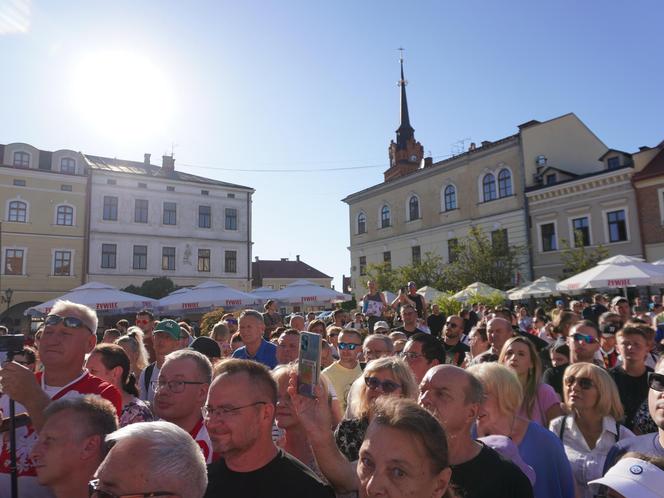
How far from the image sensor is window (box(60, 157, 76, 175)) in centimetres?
3412

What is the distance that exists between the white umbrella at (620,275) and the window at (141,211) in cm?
3110

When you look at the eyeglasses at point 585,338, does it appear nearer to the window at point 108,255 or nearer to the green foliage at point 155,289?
the green foliage at point 155,289

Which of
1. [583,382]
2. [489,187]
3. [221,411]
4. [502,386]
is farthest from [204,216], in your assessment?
[221,411]

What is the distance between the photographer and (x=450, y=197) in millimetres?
35344

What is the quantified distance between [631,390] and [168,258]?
36.4 meters

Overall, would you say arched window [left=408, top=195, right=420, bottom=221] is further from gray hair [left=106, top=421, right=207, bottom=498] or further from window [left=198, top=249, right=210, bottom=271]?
gray hair [left=106, top=421, right=207, bottom=498]

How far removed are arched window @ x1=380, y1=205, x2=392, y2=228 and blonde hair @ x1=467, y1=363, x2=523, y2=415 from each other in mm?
37515

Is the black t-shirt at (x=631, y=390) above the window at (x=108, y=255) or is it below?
below

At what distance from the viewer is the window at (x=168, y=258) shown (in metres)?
37.2

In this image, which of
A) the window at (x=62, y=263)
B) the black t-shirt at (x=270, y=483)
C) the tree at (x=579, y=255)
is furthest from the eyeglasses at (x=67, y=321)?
the window at (x=62, y=263)

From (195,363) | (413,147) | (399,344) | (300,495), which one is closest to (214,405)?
(300,495)

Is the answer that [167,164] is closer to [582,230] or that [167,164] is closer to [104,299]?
[104,299]

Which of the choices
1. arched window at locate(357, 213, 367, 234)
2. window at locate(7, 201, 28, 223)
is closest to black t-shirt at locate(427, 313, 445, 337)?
window at locate(7, 201, 28, 223)

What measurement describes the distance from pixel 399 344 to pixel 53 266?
1290 inches
